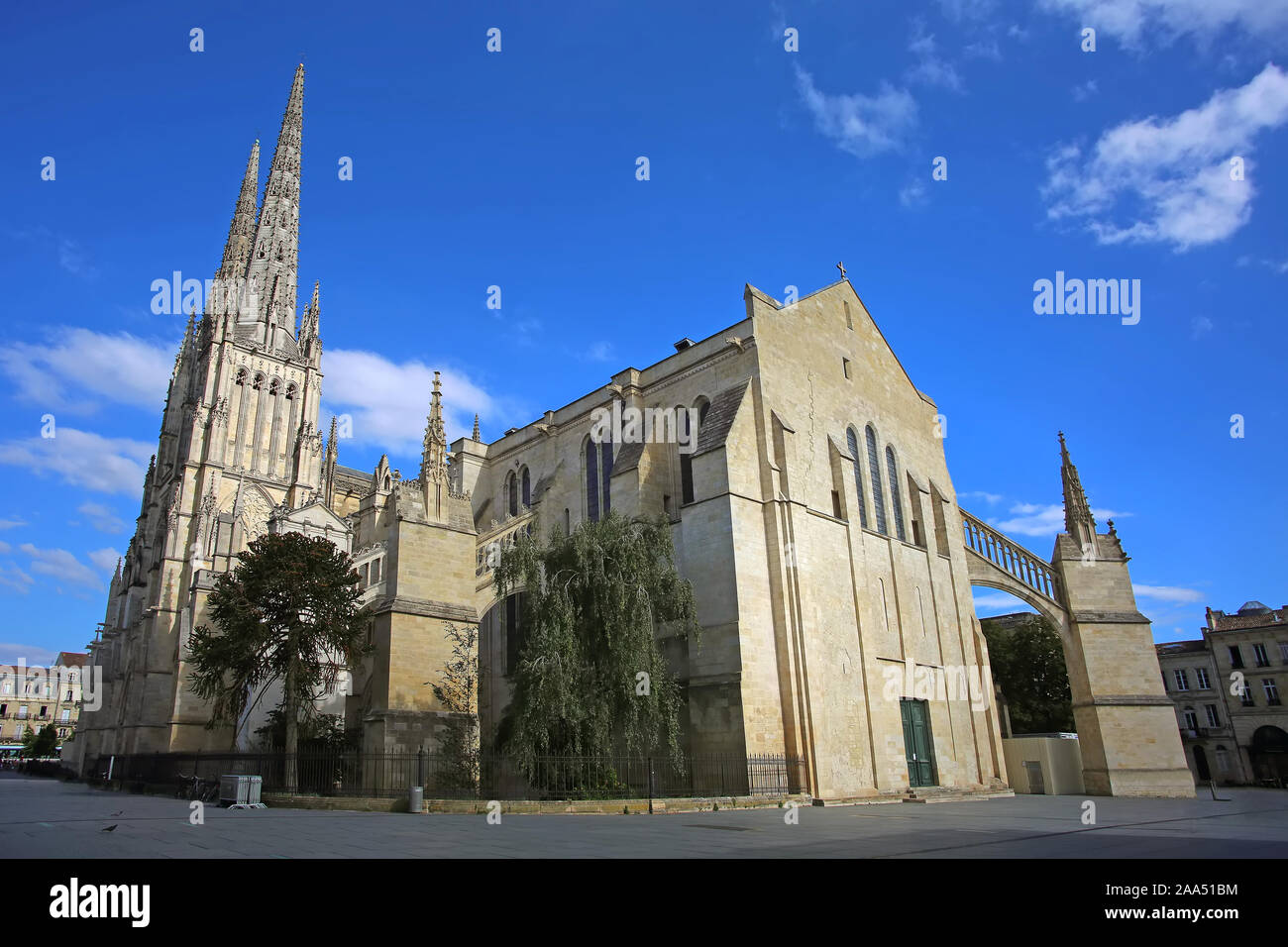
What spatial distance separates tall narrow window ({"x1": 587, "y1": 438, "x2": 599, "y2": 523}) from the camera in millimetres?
28938

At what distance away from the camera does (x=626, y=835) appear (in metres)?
10.6

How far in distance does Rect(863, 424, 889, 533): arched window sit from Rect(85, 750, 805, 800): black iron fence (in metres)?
10.1

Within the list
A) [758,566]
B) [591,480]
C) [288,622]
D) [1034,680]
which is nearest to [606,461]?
[591,480]

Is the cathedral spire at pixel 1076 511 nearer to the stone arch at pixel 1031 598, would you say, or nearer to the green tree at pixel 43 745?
the stone arch at pixel 1031 598

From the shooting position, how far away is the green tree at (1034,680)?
4112cm

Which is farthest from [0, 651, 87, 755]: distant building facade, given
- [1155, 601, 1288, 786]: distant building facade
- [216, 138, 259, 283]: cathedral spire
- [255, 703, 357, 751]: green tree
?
[1155, 601, 1288, 786]: distant building facade

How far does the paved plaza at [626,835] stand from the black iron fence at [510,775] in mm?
1802

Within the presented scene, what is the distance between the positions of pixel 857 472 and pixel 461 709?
15.2 m

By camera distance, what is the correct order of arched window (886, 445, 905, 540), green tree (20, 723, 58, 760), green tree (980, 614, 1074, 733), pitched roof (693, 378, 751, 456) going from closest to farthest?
1. pitched roof (693, 378, 751, 456)
2. arched window (886, 445, 905, 540)
3. green tree (980, 614, 1074, 733)
4. green tree (20, 723, 58, 760)

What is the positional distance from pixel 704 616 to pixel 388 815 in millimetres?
9450

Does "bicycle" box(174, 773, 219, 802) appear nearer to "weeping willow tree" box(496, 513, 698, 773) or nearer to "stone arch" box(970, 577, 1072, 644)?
"weeping willow tree" box(496, 513, 698, 773)

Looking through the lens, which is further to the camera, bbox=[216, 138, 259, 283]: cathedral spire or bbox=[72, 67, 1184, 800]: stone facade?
bbox=[216, 138, 259, 283]: cathedral spire
